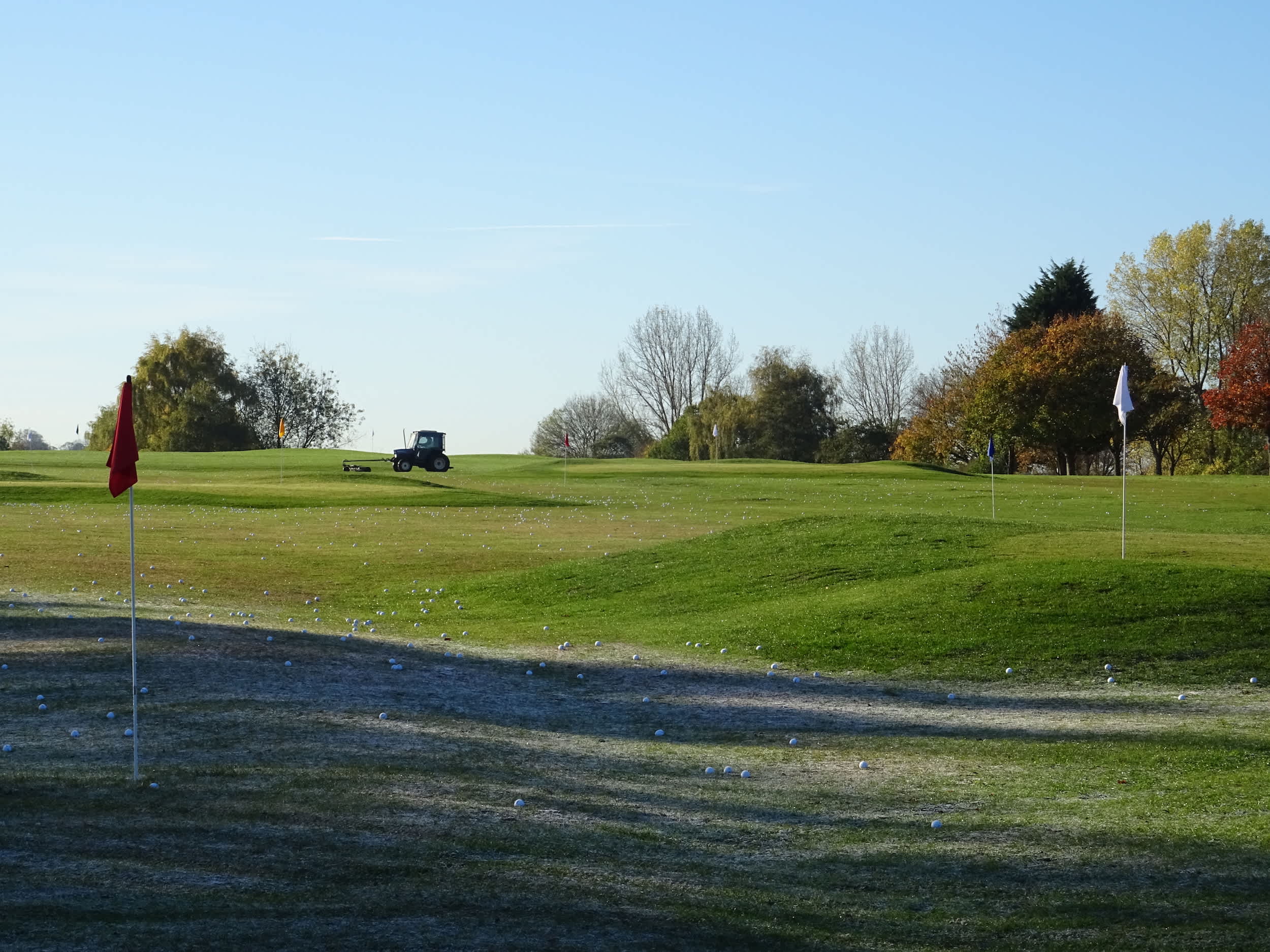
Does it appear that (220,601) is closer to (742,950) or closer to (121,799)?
(121,799)

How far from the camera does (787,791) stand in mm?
9641

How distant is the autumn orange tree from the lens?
6588 centimetres

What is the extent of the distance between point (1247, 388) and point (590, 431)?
68.3 meters

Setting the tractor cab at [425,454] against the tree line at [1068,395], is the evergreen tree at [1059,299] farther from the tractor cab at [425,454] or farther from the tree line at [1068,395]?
the tractor cab at [425,454]

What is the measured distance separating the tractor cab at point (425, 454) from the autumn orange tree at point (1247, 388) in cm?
3973

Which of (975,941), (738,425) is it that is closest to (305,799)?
(975,941)

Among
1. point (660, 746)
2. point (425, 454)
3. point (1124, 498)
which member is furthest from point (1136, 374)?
point (660, 746)

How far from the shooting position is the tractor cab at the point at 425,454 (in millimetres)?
68312

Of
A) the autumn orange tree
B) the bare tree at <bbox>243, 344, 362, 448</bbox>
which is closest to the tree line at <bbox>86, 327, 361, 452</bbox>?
the bare tree at <bbox>243, 344, 362, 448</bbox>

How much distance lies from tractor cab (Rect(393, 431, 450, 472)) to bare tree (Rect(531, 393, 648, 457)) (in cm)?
5208

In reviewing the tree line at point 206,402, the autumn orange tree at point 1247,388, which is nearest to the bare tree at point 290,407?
the tree line at point 206,402

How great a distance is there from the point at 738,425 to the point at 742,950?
97418 millimetres

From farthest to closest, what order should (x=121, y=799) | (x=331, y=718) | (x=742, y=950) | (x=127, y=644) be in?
1. (x=127, y=644)
2. (x=331, y=718)
3. (x=121, y=799)
4. (x=742, y=950)

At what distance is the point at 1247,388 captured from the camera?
6606cm
